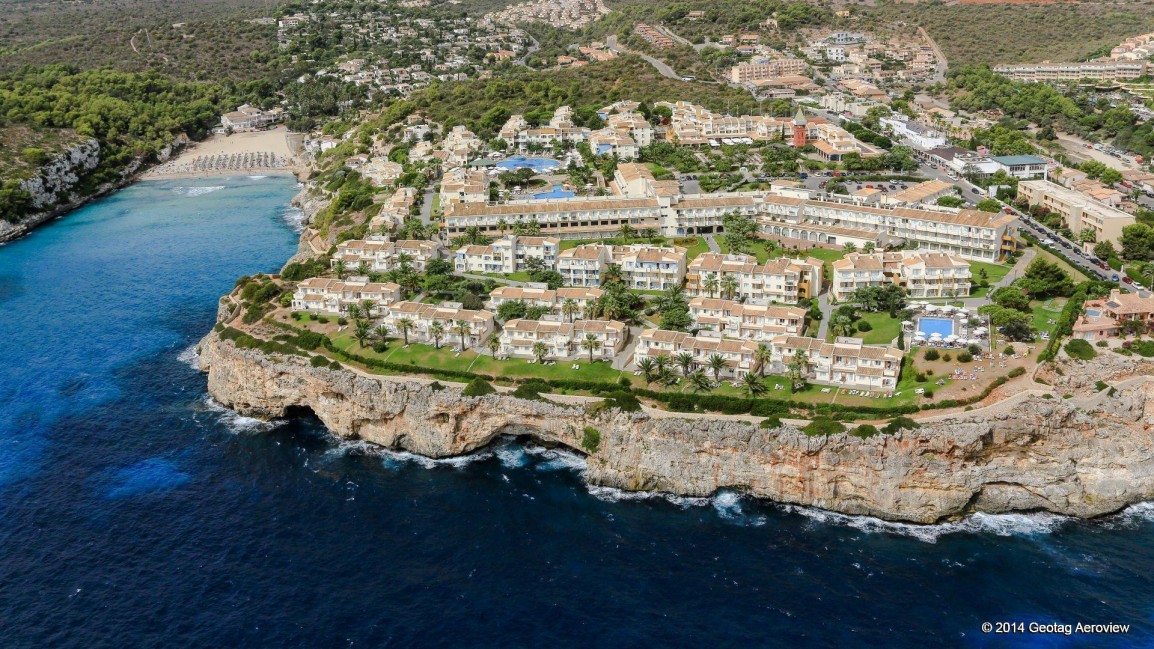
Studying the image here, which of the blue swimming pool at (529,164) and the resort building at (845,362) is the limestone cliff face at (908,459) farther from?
the blue swimming pool at (529,164)

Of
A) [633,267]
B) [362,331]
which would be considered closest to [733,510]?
[633,267]

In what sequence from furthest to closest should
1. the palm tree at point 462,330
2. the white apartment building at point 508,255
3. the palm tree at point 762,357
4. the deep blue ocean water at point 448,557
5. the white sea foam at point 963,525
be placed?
the white apartment building at point 508,255 < the palm tree at point 462,330 < the palm tree at point 762,357 < the white sea foam at point 963,525 < the deep blue ocean water at point 448,557

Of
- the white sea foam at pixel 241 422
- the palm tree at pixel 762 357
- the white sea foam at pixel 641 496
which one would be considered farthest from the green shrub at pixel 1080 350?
the white sea foam at pixel 241 422

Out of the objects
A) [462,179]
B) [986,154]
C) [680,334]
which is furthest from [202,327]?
[986,154]

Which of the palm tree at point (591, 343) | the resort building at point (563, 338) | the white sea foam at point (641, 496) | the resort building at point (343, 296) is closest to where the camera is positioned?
the white sea foam at point (641, 496)

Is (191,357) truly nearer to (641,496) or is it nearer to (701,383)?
(641,496)

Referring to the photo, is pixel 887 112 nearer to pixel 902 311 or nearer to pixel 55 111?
pixel 902 311
